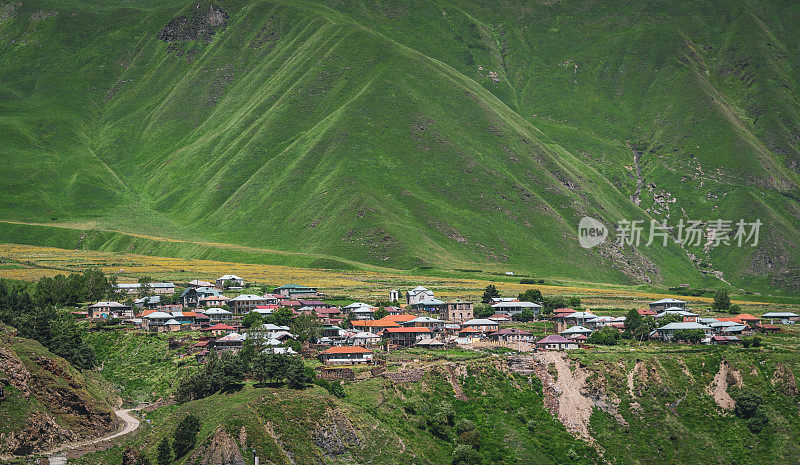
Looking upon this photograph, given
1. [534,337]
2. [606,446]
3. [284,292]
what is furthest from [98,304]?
[606,446]

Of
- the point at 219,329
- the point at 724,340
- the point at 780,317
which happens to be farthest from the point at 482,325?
the point at 780,317

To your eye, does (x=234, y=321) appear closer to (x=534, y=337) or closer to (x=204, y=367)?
(x=204, y=367)

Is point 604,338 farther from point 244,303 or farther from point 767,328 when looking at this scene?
point 244,303

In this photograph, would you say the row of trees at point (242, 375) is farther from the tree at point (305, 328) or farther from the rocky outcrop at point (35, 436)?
the tree at point (305, 328)

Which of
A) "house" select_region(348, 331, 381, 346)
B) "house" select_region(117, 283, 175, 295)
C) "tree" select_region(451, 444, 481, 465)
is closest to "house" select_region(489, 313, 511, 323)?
"house" select_region(348, 331, 381, 346)

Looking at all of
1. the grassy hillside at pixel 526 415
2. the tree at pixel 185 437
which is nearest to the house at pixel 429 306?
the grassy hillside at pixel 526 415
